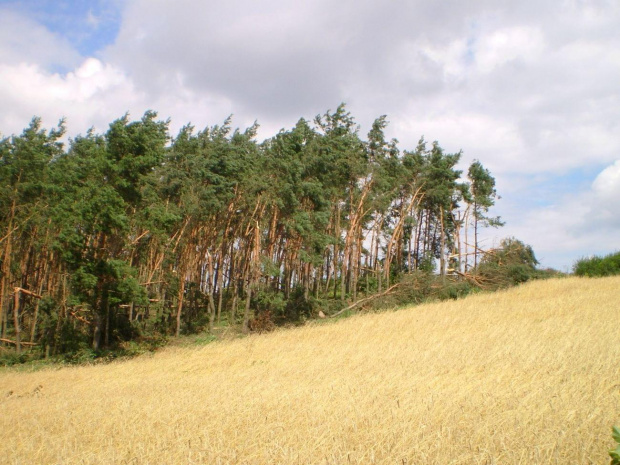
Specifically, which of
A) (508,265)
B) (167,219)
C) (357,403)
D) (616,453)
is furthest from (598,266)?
(616,453)

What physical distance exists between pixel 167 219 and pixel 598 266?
1288 inches

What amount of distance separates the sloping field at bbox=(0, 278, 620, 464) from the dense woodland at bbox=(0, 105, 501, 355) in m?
6.87

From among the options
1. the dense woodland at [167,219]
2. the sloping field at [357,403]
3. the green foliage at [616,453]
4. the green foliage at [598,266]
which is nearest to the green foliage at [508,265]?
the dense woodland at [167,219]

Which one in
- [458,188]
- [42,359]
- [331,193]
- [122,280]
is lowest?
[42,359]

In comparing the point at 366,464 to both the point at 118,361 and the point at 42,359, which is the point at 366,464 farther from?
the point at 42,359

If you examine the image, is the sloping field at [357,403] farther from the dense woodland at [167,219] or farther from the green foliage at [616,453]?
the dense woodland at [167,219]

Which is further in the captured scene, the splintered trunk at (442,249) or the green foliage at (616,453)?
the splintered trunk at (442,249)

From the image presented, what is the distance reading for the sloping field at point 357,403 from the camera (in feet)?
17.7

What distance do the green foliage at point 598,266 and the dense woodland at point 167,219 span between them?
36.5 feet

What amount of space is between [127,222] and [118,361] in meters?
6.12

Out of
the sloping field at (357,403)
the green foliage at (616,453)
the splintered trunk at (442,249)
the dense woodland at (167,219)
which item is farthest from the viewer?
the splintered trunk at (442,249)

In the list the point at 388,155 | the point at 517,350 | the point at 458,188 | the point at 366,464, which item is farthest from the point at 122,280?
the point at 458,188

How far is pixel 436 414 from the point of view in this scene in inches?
262

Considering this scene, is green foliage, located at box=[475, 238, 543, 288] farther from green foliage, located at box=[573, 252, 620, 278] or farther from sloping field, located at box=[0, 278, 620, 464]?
sloping field, located at box=[0, 278, 620, 464]
